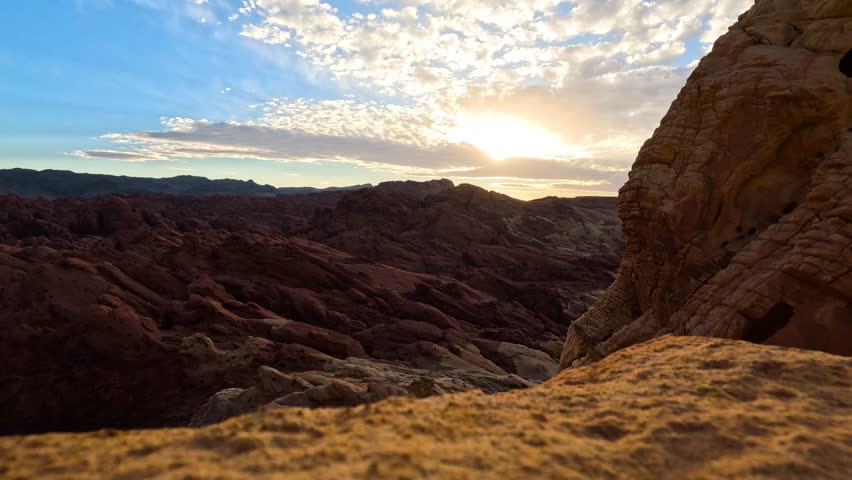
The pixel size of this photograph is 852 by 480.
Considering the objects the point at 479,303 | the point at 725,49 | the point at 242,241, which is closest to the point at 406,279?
the point at 479,303

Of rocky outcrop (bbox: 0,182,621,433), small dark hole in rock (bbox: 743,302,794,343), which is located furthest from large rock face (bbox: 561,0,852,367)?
rocky outcrop (bbox: 0,182,621,433)

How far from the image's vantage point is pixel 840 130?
14758 millimetres

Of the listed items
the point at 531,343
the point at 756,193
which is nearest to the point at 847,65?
the point at 756,193

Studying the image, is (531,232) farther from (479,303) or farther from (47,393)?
(47,393)

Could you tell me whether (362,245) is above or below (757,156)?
below

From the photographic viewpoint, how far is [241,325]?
95.3 feet

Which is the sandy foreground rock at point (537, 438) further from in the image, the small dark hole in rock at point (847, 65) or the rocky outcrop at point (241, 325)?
the small dark hole in rock at point (847, 65)

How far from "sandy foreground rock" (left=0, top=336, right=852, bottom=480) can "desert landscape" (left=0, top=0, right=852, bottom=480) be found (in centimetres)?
4

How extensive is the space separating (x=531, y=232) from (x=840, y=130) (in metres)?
77.0

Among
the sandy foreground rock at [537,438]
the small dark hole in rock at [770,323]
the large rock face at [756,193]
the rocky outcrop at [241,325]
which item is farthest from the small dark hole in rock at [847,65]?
the rocky outcrop at [241,325]

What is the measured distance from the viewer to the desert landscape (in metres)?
6.24

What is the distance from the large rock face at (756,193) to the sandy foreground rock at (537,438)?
5179mm

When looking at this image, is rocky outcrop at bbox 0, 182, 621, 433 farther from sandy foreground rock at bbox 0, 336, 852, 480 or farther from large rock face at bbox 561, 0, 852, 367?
large rock face at bbox 561, 0, 852, 367

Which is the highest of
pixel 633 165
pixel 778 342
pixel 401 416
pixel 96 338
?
pixel 633 165
